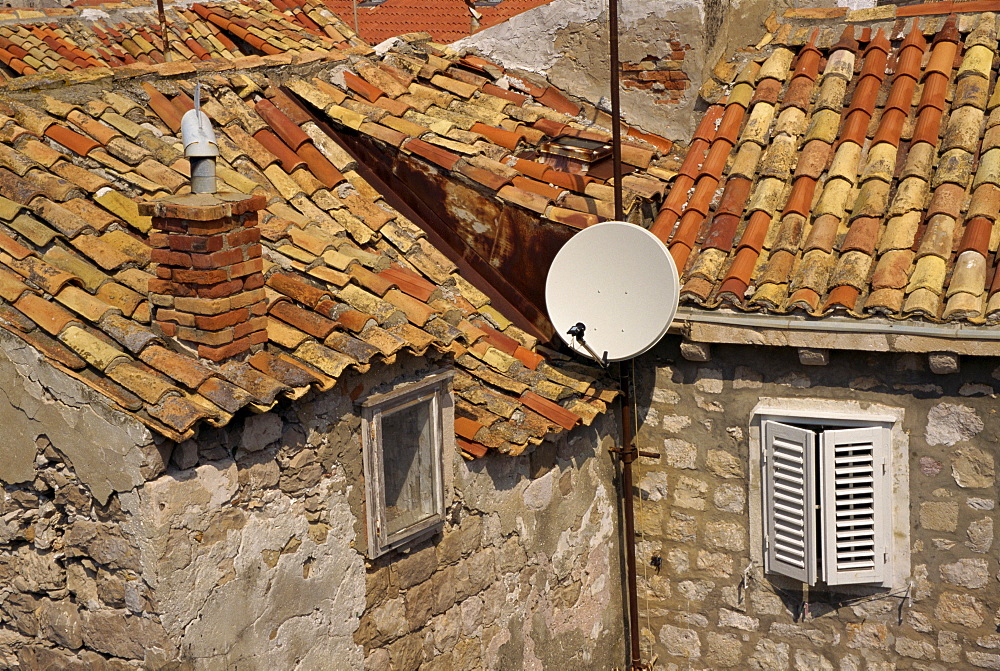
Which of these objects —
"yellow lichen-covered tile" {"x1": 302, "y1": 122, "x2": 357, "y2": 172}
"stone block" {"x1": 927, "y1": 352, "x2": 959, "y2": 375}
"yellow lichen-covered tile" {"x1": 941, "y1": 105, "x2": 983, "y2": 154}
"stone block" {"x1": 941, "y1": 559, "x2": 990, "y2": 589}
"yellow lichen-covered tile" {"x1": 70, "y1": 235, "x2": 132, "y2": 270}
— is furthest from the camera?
"yellow lichen-covered tile" {"x1": 302, "y1": 122, "x2": 357, "y2": 172}

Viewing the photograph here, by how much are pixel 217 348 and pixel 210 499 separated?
2.23 ft

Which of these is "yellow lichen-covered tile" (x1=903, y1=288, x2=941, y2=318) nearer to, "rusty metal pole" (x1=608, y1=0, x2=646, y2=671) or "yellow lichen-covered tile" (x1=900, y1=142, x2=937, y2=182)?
"yellow lichen-covered tile" (x1=900, y1=142, x2=937, y2=182)

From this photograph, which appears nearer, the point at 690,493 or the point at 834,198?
the point at 834,198

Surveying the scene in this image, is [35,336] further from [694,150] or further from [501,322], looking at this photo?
[694,150]

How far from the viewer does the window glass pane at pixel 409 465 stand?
19.0 ft

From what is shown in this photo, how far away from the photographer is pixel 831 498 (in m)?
6.52

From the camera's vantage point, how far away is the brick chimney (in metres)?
4.74

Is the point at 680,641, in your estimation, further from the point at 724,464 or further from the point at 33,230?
the point at 33,230

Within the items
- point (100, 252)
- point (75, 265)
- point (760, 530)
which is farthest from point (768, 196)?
point (75, 265)

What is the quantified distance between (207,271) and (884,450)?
4036 millimetres

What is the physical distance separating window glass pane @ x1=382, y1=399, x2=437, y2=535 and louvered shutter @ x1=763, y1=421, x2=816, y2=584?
2167 millimetres

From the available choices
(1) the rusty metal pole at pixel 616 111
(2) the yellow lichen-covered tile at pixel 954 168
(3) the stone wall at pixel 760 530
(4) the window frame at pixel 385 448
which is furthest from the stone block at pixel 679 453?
(2) the yellow lichen-covered tile at pixel 954 168

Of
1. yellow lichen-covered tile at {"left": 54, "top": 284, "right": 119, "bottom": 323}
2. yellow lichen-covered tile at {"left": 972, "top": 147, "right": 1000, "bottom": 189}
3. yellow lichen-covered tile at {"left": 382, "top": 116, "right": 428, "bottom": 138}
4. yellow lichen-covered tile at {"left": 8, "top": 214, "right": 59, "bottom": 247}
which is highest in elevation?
yellow lichen-covered tile at {"left": 382, "top": 116, "right": 428, "bottom": 138}

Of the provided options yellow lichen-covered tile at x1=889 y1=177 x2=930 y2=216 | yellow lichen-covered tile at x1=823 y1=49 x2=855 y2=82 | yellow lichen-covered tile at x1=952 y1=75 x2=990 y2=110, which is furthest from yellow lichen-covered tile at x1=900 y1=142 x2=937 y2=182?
yellow lichen-covered tile at x1=823 y1=49 x2=855 y2=82
